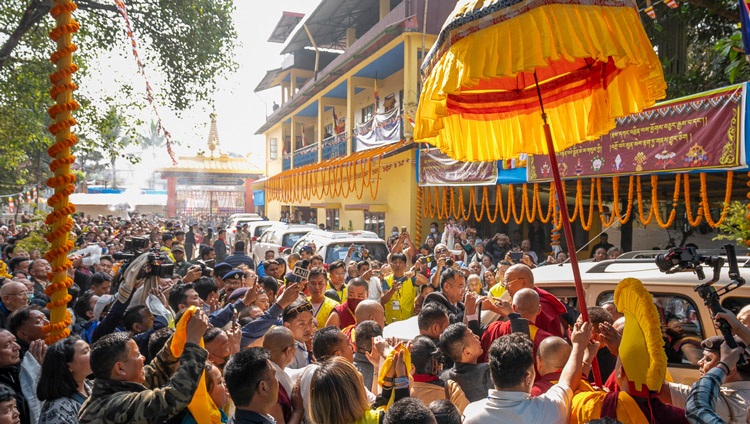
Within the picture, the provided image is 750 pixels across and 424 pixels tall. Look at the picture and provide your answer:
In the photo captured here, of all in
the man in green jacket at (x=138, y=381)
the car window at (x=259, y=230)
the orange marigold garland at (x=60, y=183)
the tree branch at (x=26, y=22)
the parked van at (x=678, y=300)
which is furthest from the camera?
the car window at (x=259, y=230)

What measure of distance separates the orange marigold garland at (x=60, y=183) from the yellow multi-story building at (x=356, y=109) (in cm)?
905

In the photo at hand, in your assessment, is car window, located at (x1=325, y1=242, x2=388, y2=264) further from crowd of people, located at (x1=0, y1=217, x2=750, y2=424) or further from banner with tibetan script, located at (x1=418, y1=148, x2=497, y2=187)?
crowd of people, located at (x1=0, y1=217, x2=750, y2=424)

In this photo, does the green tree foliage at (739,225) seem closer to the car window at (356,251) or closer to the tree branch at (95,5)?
the car window at (356,251)

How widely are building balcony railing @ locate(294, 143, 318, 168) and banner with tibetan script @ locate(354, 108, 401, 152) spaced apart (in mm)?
5741

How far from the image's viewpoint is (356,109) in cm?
2339

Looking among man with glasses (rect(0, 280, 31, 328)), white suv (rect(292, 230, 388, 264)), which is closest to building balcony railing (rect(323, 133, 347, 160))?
white suv (rect(292, 230, 388, 264))

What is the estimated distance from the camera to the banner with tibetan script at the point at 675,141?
6.73 metres

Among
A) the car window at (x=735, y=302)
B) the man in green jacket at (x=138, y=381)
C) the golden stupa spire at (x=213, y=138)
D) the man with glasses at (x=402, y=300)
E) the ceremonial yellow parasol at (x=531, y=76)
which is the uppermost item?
the golden stupa spire at (x=213, y=138)

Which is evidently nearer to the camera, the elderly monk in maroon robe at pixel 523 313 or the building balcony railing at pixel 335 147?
the elderly monk in maroon robe at pixel 523 313

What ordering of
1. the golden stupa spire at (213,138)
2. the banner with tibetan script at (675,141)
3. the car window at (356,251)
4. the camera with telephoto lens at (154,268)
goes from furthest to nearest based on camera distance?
the golden stupa spire at (213,138) < the car window at (356,251) < the banner with tibetan script at (675,141) < the camera with telephoto lens at (154,268)

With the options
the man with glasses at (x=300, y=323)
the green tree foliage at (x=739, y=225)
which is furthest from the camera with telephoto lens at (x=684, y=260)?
the green tree foliage at (x=739, y=225)

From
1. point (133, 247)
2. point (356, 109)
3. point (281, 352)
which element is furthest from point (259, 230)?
point (281, 352)

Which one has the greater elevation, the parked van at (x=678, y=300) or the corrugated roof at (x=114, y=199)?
the corrugated roof at (x=114, y=199)

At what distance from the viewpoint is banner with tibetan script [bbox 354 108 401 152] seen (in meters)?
15.3
